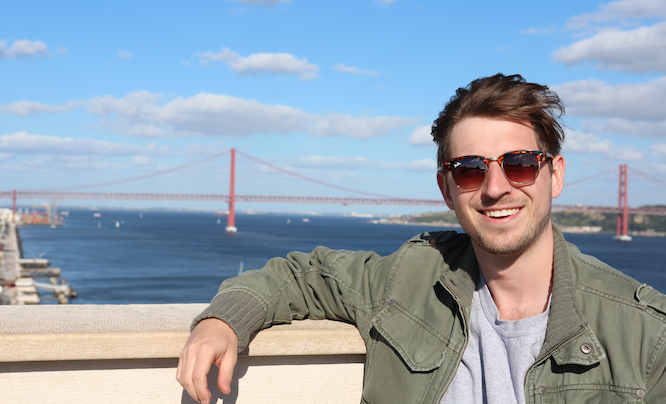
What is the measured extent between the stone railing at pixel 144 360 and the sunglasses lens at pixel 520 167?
0.58 metres

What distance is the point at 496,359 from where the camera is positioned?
4.18 feet

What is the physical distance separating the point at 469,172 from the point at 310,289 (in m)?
0.55

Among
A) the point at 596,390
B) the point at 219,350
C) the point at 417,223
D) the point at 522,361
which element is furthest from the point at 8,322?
the point at 417,223

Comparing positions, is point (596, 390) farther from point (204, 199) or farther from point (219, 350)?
point (204, 199)

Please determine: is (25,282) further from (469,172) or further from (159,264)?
(469,172)

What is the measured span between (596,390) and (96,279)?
37.4 metres

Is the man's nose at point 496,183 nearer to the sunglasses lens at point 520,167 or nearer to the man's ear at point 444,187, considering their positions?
the sunglasses lens at point 520,167

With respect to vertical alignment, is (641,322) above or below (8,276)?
above

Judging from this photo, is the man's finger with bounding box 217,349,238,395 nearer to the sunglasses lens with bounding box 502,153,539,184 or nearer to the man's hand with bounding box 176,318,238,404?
the man's hand with bounding box 176,318,238,404

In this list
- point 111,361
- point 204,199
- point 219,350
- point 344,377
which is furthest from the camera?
point 204,199

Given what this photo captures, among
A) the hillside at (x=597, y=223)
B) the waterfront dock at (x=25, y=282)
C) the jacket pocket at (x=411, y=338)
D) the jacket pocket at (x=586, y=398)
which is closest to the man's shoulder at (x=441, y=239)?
the jacket pocket at (x=411, y=338)

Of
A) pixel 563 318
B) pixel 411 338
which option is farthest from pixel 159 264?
pixel 563 318

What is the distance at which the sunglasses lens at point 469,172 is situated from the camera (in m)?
1.40

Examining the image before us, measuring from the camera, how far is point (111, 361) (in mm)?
1342
